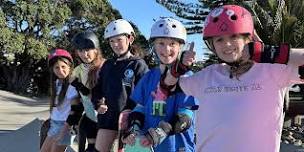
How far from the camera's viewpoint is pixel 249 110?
2.40 metres

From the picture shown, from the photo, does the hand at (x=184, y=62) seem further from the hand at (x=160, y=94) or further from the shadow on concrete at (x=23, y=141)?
the shadow on concrete at (x=23, y=141)

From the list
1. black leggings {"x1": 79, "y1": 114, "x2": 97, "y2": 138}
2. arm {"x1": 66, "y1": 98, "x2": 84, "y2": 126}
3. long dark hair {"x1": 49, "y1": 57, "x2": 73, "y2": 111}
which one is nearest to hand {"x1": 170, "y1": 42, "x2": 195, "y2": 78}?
black leggings {"x1": 79, "y1": 114, "x2": 97, "y2": 138}

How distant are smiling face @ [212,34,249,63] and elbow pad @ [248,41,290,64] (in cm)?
8

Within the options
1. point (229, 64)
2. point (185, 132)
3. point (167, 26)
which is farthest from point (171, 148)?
point (229, 64)

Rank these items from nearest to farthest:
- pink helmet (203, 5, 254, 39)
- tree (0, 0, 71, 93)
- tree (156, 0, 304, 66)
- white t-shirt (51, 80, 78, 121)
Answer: pink helmet (203, 5, 254, 39), white t-shirt (51, 80, 78, 121), tree (156, 0, 304, 66), tree (0, 0, 71, 93)

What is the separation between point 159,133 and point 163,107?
0.21 meters

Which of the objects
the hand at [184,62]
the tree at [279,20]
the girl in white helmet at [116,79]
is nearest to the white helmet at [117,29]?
the girl in white helmet at [116,79]

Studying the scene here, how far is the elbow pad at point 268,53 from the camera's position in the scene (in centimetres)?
230

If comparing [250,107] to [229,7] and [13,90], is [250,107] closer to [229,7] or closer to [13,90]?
[229,7]

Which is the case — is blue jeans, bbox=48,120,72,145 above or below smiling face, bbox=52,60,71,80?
below

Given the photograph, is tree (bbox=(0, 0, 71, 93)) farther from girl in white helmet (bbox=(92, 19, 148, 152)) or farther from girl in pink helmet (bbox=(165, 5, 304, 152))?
girl in pink helmet (bbox=(165, 5, 304, 152))

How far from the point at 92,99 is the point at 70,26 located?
33.1 meters

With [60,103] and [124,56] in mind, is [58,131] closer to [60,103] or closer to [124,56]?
[60,103]

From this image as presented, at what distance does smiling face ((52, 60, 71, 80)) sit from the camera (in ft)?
17.5
